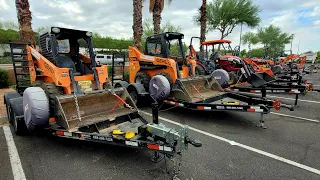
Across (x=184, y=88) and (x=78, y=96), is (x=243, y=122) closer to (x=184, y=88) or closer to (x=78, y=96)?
(x=184, y=88)

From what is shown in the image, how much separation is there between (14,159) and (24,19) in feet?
22.7

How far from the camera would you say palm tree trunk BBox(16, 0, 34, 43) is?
27.2 feet

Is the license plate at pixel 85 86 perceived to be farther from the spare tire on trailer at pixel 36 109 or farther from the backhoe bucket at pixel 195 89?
the backhoe bucket at pixel 195 89

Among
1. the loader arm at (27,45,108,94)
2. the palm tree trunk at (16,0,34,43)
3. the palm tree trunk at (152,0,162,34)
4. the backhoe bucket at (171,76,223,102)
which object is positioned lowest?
the backhoe bucket at (171,76,223,102)

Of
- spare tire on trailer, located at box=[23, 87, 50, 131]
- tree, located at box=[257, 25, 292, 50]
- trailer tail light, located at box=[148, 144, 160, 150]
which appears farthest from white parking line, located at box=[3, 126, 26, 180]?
tree, located at box=[257, 25, 292, 50]

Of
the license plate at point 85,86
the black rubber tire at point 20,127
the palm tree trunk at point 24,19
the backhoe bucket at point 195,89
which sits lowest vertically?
the black rubber tire at point 20,127

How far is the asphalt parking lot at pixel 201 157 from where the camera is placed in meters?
3.25

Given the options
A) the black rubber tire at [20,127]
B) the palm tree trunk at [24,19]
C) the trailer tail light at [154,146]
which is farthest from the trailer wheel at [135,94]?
the palm tree trunk at [24,19]

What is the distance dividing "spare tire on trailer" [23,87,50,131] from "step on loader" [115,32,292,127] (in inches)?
130

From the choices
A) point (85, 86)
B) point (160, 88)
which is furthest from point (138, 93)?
point (85, 86)

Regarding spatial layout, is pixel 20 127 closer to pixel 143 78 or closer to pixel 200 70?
pixel 143 78

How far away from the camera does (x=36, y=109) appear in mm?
3725

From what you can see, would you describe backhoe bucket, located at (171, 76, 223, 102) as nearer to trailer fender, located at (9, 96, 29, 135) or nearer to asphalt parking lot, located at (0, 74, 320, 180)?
asphalt parking lot, located at (0, 74, 320, 180)

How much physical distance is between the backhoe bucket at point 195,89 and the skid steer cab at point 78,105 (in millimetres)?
1905
